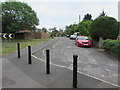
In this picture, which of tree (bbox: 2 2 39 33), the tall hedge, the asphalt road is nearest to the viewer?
the asphalt road

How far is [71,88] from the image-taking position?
3.87 m

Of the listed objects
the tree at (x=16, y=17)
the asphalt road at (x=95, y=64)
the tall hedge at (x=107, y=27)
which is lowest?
the asphalt road at (x=95, y=64)

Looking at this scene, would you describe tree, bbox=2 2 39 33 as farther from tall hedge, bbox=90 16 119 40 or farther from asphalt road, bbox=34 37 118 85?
asphalt road, bbox=34 37 118 85

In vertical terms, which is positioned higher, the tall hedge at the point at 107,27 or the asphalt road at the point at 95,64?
the tall hedge at the point at 107,27

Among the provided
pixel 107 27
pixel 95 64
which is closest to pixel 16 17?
pixel 107 27

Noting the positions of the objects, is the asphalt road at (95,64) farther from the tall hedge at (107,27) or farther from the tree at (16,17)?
the tree at (16,17)

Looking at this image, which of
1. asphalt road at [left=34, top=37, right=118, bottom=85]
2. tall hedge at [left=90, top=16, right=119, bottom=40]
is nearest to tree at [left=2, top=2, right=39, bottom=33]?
tall hedge at [left=90, top=16, right=119, bottom=40]

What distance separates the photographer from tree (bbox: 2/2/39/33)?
2615cm

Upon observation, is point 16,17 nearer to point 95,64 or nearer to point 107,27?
point 107,27

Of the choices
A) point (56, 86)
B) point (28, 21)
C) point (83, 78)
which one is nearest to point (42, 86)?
point (56, 86)

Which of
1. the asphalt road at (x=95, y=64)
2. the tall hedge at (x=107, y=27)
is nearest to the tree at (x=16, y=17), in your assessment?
the tall hedge at (x=107, y=27)

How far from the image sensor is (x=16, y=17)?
1045 inches

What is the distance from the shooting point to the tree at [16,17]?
26.1 metres

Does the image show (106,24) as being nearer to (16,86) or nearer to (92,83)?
(92,83)
